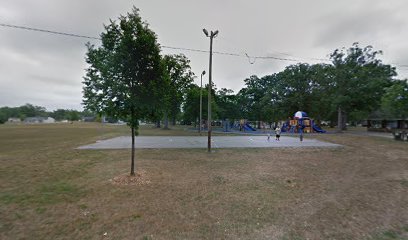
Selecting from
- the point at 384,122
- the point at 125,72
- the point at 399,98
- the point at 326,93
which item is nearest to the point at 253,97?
the point at 326,93

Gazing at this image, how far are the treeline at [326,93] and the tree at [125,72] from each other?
80.9ft

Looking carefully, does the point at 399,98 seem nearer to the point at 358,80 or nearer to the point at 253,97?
the point at 358,80

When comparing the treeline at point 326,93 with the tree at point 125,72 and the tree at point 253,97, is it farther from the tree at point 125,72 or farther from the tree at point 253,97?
the tree at point 125,72

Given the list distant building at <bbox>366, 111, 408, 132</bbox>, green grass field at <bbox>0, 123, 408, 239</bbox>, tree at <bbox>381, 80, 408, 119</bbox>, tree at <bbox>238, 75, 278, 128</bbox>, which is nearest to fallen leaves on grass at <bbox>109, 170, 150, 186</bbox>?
green grass field at <bbox>0, 123, 408, 239</bbox>

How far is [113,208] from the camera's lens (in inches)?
169

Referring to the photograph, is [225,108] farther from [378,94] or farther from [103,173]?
[103,173]

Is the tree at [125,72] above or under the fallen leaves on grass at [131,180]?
above

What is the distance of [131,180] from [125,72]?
3.39m

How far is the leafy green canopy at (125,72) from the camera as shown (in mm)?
5680

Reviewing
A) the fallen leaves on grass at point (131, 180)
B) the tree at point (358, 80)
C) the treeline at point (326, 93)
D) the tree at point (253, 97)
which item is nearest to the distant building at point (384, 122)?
the treeline at point (326, 93)

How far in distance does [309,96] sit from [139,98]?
43.5 metres

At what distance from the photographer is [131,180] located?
619 centimetres

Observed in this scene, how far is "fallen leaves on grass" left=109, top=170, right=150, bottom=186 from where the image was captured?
19.6 ft

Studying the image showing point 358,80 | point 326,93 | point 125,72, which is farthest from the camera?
point 326,93
